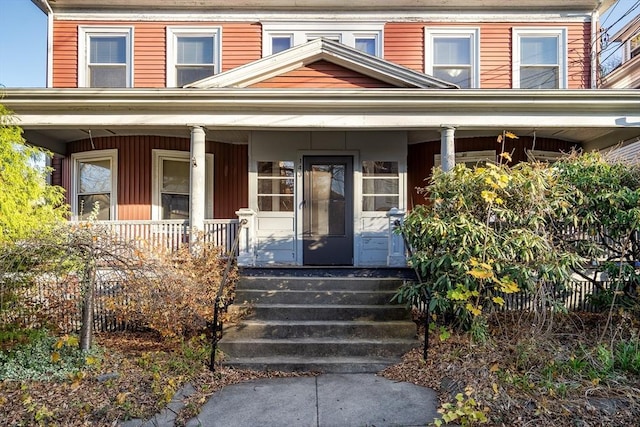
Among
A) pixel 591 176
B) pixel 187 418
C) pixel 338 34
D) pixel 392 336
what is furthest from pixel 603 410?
pixel 338 34

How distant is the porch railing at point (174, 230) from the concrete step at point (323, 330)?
2.01m

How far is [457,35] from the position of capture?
342 inches

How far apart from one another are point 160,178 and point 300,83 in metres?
3.78

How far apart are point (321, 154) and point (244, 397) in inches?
199

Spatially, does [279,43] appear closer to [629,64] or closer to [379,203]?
[379,203]

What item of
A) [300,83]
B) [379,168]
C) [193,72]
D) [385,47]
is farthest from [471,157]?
[193,72]

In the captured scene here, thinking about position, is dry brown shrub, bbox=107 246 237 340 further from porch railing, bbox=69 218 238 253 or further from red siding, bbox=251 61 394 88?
red siding, bbox=251 61 394 88

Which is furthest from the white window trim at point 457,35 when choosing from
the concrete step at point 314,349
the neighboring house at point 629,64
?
the neighboring house at point 629,64

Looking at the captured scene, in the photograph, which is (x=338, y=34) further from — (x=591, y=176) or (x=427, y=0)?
(x=591, y=176)

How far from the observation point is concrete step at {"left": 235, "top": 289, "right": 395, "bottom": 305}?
17.6 feet

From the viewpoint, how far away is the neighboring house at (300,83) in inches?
288

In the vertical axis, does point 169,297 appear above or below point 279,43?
below

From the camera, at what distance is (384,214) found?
25.4ft

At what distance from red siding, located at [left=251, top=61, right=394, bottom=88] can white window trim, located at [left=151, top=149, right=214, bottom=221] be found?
8.33 ft
